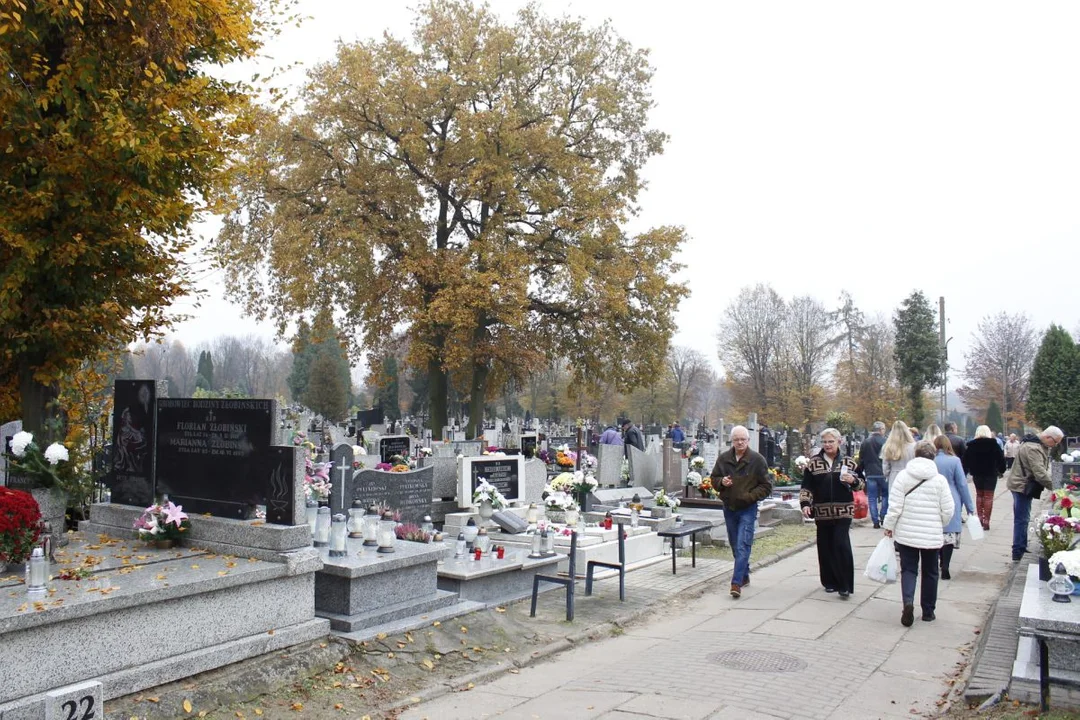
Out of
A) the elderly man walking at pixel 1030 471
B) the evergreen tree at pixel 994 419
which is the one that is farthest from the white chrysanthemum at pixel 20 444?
the evergreen tree at pixel 994 419

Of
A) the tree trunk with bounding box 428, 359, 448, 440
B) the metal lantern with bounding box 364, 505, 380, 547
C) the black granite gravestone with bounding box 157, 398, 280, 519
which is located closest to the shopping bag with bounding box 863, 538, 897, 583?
the metal lantern with bounding box 364, 505, 380, 547

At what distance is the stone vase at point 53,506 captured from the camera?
734cm

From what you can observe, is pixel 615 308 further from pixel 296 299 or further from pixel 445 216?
pixel 296 299

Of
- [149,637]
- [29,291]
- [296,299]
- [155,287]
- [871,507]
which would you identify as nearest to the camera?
[149,637]

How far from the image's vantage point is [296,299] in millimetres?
23578

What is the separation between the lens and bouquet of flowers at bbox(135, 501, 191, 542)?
23.0 feet

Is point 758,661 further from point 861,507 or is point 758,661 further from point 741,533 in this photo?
point 861,507

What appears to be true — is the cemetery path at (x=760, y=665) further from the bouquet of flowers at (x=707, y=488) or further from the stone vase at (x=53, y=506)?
the bouquet of flowers at (x=707, y=488)

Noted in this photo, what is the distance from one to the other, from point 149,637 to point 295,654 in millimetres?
1142

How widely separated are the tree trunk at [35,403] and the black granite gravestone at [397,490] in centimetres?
327

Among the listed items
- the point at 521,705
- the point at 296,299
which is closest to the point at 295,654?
the point at 521,705

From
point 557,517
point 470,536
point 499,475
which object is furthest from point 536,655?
point 499,475

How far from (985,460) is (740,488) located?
19.4 feet

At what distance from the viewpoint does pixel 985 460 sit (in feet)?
43.3
